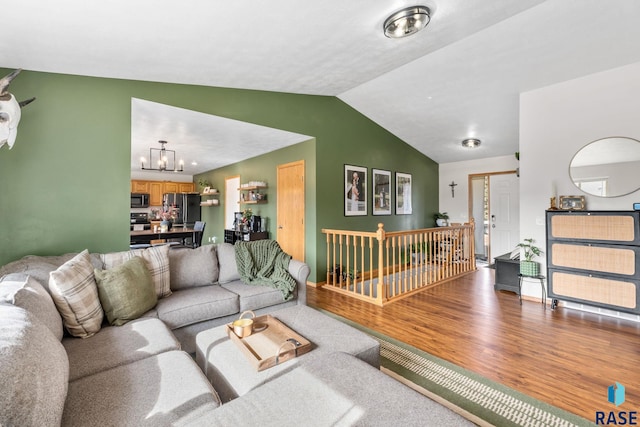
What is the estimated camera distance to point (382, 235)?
144 inches

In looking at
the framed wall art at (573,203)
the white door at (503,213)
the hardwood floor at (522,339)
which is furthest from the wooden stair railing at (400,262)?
the framed wall art at (573,203)

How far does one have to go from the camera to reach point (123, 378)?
1.36 m

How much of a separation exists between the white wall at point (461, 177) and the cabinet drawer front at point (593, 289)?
10.4 feet

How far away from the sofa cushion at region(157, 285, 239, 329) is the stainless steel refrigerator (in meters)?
5.84

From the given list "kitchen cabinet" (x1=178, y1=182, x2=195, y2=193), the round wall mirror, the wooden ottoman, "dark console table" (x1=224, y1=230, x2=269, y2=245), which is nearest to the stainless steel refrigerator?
"kitchen cabinet" (x1=178, y1=182, x2=195, y2=193)

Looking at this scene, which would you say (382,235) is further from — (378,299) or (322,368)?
(322,368)

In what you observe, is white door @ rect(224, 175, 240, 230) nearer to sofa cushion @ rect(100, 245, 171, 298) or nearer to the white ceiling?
the white ceiling

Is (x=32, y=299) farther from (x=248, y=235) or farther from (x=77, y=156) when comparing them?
(x=248, y=235)

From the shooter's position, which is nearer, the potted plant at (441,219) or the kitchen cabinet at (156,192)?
the potted plant at (441,219)

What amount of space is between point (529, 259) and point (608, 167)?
4.50ft

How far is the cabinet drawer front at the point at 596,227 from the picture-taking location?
302cm

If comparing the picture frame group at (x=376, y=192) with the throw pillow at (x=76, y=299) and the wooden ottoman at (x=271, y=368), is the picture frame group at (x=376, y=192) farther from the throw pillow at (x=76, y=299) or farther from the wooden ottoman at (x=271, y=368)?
the throw pillow at (x=76, y=299)

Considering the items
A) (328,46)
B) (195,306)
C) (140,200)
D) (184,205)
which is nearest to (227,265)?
(195,306)

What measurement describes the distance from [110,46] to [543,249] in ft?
17.1
